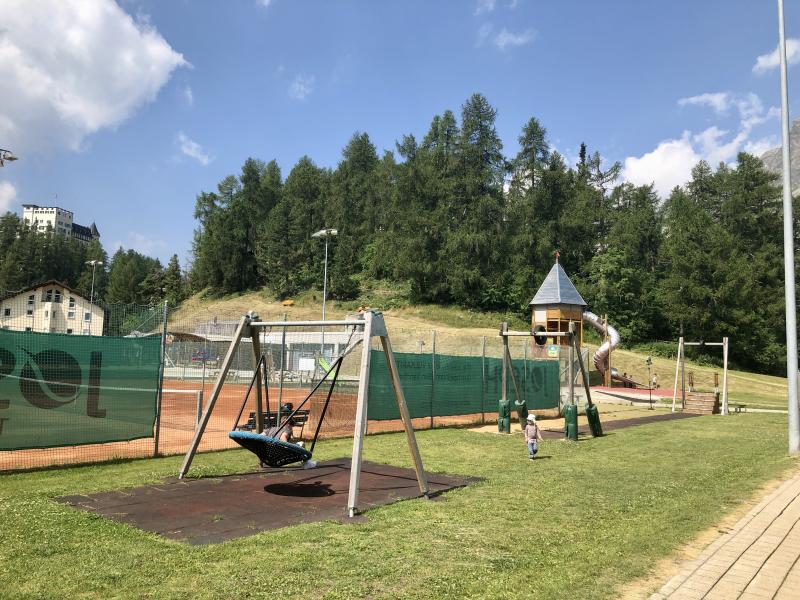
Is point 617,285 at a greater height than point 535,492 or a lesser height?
greater

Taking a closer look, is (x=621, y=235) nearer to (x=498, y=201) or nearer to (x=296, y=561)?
(x=498, y=201)

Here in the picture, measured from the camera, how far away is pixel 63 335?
31.9 ft

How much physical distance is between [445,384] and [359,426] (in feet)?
34.3

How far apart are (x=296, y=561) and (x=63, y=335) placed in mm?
7102

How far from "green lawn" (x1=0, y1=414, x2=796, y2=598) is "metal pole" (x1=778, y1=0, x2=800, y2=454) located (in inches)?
106

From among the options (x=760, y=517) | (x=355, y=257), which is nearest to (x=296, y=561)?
(x=760, y=517)

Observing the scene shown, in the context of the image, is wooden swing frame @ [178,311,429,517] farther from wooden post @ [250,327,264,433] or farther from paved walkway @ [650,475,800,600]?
paved walkway @ [650,475,800,600]

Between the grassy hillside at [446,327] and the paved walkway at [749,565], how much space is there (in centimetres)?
2004

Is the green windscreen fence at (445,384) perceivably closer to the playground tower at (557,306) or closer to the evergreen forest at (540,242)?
the playground tower at (557,306)

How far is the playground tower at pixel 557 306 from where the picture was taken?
37.1m

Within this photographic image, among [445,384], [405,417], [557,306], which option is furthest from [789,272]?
[557,306]

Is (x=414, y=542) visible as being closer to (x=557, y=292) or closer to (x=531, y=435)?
(x=531, y=435)

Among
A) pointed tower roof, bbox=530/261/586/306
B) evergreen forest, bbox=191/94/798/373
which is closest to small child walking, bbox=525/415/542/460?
pointed tower roof, bbox=530/261/586/306

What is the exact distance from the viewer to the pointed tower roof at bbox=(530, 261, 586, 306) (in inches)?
1468
